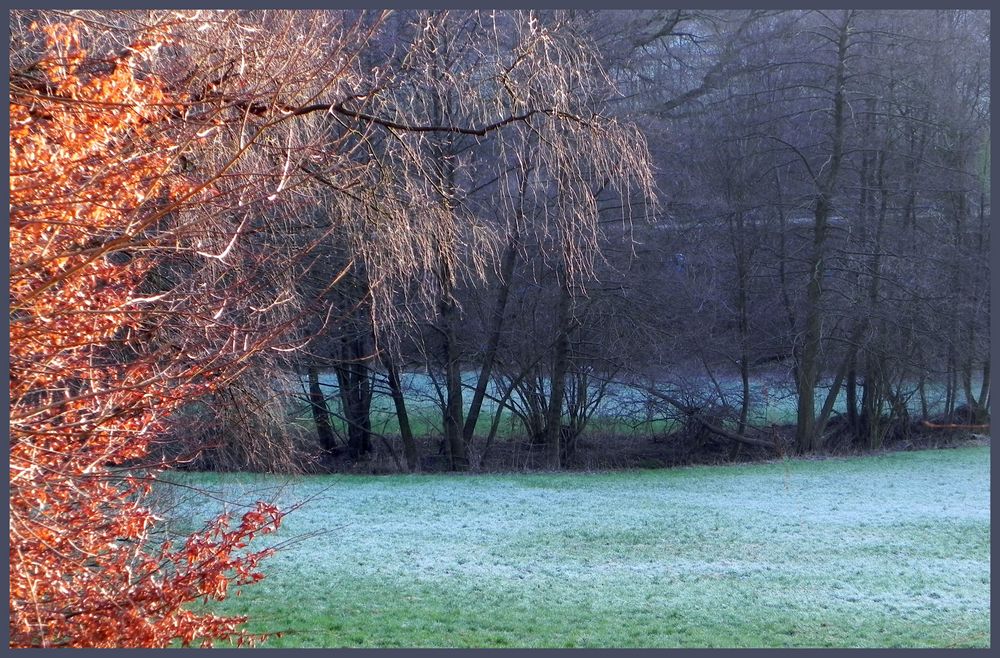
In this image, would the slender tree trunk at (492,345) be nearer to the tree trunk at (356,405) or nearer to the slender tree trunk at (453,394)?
the slender tree trunk at (453,394)

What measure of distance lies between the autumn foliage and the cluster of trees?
16 millimetres

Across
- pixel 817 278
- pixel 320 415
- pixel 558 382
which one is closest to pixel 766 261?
pixel 817 278

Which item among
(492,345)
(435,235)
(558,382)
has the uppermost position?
(435,235)

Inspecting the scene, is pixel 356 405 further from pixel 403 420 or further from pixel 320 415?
pixel 403 420

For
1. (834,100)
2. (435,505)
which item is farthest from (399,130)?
(834,100)

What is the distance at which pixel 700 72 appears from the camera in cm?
1717

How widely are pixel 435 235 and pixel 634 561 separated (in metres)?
5.59

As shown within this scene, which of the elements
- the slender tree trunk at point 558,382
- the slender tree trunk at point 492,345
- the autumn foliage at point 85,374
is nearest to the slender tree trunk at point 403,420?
the slender tree trunk at point 492,345

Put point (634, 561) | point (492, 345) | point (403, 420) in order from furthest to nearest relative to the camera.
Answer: point (403, 420)
point (492, 345)
point (634, 561)

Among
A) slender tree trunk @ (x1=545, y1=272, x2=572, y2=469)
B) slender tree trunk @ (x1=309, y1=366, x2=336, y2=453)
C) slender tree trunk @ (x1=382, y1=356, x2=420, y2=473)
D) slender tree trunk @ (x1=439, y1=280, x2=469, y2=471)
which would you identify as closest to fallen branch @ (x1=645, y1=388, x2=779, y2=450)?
slender tree trunk @ (x1=545, y1=272, x2=572, y2=469)

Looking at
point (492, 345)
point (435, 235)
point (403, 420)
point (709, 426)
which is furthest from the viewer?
point (709, 426)

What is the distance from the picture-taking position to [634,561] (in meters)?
9.62

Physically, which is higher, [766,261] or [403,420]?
[766,261]

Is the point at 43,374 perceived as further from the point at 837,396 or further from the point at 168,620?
the point at 837,396
